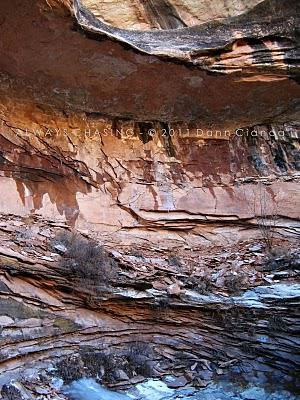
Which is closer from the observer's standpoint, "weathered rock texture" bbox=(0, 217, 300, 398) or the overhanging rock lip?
"weathered rock texture" bbox=(0, 217, 300, 398)

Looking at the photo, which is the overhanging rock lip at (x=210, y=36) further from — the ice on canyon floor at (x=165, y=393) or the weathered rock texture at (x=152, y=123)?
the ice on canyon floor at (x=165, y=393)

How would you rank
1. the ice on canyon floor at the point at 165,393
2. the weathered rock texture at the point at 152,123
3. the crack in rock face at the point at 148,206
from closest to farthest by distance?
the ice on canyon floor at the point at 165,393, the crack in rock face at the point at 148,206, the weathered rock texture at the point at 152,123

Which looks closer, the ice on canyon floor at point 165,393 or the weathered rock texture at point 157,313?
the ice on canyon floor at point 165,393

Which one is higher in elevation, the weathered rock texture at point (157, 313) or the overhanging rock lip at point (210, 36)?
the overhanging rock lip at point (210, 36)

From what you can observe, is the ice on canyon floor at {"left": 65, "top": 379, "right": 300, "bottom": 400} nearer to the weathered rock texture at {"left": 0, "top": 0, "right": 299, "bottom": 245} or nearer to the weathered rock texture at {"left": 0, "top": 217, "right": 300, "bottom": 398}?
the weathered rock texture at {"left": 0, "top": 217, "right": 300, "bottom": 398}

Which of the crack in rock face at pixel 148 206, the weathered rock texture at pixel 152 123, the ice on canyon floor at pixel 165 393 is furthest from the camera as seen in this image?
the weathered rock texture at pixel 152 123

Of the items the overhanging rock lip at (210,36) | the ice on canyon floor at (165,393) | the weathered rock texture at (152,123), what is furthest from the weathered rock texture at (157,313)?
the overhanging rock lip at (210,36)

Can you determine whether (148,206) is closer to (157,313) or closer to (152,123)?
(152,123)

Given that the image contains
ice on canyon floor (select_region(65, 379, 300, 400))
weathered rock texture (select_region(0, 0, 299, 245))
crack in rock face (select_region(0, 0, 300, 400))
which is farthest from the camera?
weathered rock texture (select_region(0, 0, 299, 245))

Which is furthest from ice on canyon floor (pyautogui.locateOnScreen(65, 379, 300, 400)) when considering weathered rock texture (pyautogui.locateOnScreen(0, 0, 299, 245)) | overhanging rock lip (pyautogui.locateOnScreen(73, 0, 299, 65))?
overhanging rock lip (pyautogui.locateOnScreen(73, 0, 299, 65))

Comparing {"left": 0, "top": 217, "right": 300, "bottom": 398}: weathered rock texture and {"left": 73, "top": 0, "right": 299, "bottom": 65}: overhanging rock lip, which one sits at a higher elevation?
{"left": 73, "top": 0, "right": 299, "bottom": 65}: overhanging rock lip

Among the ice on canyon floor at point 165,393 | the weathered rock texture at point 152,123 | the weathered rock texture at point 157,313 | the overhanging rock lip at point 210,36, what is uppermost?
the overhanging rock lip at point 210,36

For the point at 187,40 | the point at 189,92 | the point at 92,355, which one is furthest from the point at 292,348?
the point at 187,40

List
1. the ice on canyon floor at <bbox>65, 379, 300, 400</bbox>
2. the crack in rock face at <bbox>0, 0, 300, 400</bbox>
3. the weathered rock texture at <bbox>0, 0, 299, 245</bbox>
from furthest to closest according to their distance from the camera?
the weathered rock texture at <bbox>0, 0, 299, 245</bbox> < the crack in rock face at <bbox>0, 0, 300, 400</bbox> < the ice on canyon floor at <bbox>65, 379, 300, 400</bbox>
